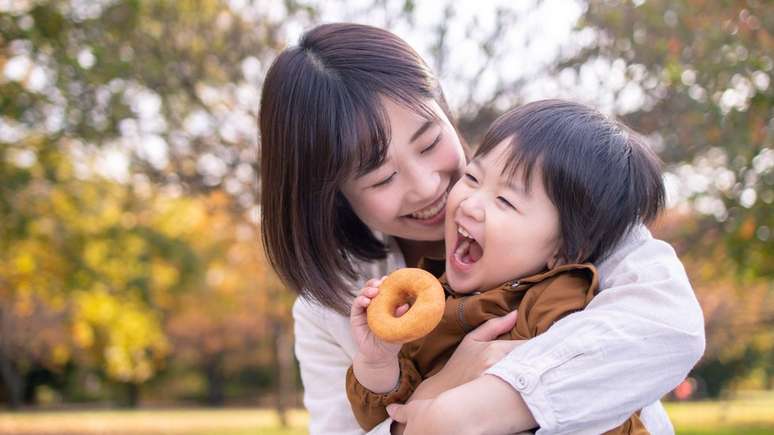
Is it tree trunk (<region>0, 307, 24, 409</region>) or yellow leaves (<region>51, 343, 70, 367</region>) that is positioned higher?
yellow leaves (<region>51, 343, 70, 367</region>)

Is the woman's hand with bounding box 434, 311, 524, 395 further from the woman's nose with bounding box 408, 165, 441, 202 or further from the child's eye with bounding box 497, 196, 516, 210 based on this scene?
the woman's nose with bounding box 408, 165, 441, 202

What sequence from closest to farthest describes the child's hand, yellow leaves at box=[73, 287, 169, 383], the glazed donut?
the glazed donut < the child's hand < yellow leaves at box=[73, 287, 169, 383]

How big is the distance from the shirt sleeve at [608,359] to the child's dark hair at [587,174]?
25 centimetres

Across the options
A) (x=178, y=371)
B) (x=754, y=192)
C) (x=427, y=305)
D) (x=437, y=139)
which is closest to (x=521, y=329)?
(x=427, y=305)

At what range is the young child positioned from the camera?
7.55ft

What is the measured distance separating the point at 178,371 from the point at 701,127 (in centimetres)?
3310

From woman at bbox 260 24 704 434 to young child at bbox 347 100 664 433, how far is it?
0.07m

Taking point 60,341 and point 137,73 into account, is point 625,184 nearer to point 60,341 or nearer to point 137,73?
point 137,73

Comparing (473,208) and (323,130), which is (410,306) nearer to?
(473,208)

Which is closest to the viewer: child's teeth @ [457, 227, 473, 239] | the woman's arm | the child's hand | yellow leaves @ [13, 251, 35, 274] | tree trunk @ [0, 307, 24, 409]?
the woman's arm

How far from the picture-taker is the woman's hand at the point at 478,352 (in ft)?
7.07

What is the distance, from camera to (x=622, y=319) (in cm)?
206

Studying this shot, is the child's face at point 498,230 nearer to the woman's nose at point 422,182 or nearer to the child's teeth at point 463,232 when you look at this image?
the child's teeth at point 463,232

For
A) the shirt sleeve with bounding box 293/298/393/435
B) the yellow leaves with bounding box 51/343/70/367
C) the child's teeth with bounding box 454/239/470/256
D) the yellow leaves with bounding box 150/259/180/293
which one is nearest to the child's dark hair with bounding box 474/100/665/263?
the child's teeth with bounding box 454/239/470/256
